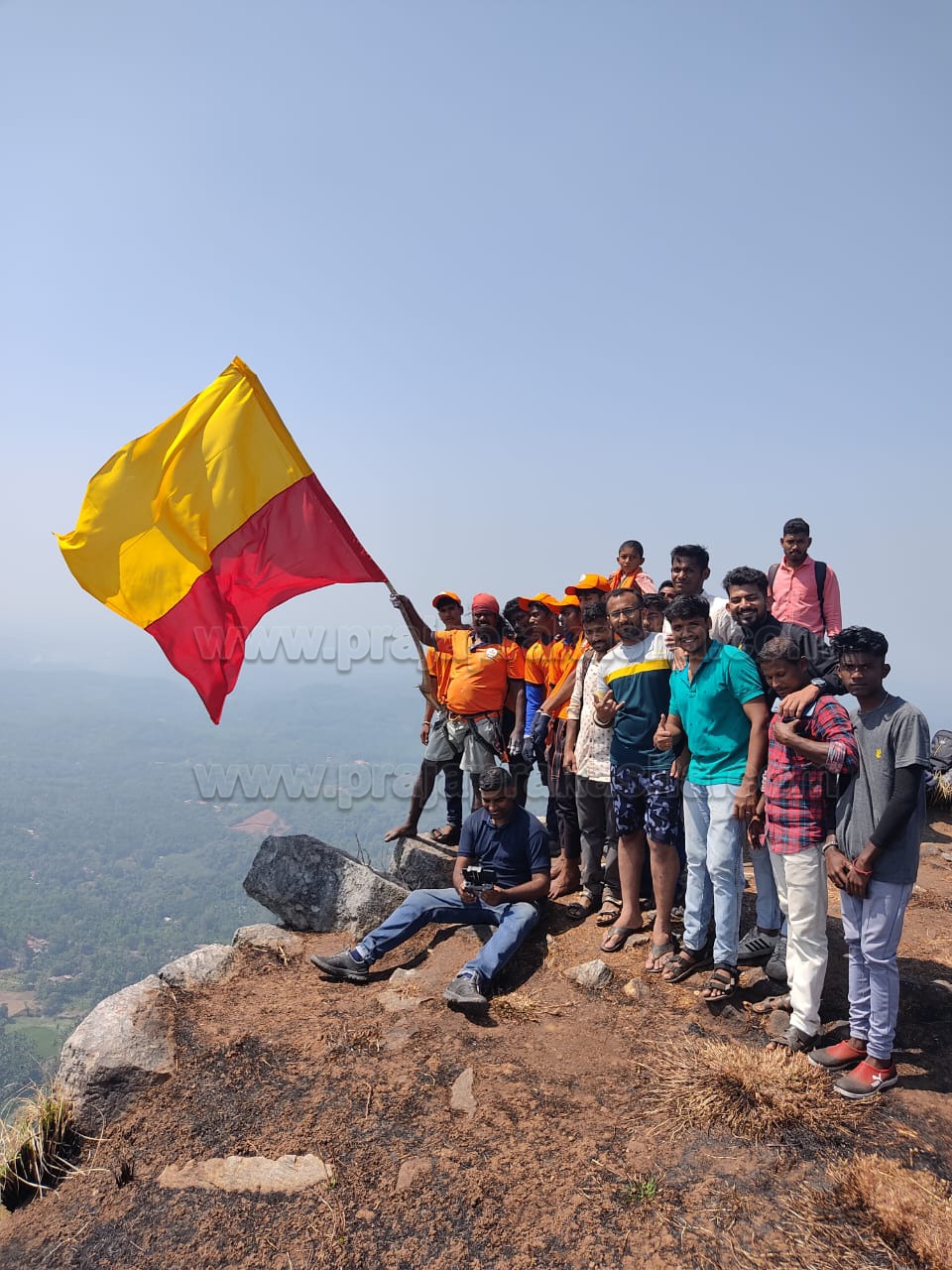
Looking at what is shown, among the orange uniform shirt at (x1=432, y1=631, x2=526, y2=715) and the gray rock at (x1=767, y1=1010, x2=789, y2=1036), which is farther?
the orange uniform shirt at (x1=432, y1=631, x2=526, y2=715)

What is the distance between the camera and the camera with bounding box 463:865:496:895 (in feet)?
22.0

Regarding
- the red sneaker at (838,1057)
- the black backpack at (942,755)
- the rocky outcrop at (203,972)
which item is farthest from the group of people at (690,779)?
the black backpack at (942,755)

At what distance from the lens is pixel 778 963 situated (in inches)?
219

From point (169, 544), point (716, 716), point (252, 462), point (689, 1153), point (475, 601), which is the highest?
point (252, 462)

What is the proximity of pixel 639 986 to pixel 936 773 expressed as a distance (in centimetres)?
795

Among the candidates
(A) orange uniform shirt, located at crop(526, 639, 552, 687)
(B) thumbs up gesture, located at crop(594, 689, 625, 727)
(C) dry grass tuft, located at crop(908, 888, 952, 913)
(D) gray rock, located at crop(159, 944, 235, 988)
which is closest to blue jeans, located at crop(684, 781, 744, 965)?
(B) thumbs up gesture, located at crop(594, 689, 625, 727)

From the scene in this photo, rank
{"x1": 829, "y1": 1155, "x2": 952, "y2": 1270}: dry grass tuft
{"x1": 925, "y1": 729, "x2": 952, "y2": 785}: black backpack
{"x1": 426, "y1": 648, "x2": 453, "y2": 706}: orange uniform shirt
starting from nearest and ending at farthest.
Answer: {"x1": 829, "y1": 1155, "x2": 952, "y2": 1270}: dry grass tuft → {"x1": 426, "y1": 648, "x2": 453, "y2": 706}: orange uniform shirt → {"x1": 925, "y1": 729, "x2": 952, "y2": 785}: black backpack

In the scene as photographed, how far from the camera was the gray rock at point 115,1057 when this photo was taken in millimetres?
5164

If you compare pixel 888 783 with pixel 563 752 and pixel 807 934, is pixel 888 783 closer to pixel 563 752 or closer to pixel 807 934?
pixel 807 934

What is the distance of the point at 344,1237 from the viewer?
375cm

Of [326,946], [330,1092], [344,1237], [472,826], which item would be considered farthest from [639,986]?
[326,946]

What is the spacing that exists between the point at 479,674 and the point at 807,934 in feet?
14.0

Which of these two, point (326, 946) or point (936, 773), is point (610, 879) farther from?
point (936, 773)

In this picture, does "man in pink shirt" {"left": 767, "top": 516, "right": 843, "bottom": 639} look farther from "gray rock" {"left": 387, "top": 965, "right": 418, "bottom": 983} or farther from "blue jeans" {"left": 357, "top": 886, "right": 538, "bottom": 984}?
"gray rock" {"left": 387, "top": 965, "right": 418, "bottom": 983}
